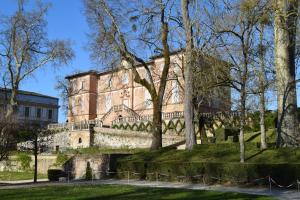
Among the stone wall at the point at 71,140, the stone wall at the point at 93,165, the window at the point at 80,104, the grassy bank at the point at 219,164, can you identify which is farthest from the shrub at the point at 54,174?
the window at the point at 80,104

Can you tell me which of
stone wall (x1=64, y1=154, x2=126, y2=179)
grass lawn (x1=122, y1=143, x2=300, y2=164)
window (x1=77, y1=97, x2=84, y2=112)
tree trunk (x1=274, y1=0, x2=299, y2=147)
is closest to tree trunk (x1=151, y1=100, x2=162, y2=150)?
grass lawn (x1=122, y1=143, x2=300, y2=164)

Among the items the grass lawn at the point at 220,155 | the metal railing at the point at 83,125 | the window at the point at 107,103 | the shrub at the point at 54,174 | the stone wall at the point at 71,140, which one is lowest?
the shrub at the point at 54,174

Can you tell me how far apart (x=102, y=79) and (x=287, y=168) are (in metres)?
50.6

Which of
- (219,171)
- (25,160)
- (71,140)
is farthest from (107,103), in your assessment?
(219,171)

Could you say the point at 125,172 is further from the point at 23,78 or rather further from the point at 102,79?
the point at 102,79

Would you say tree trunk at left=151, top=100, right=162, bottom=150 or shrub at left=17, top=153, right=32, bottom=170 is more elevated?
tree trunk at left=151, top=100, right=162, bottom=150

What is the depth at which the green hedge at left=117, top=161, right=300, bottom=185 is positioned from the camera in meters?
16.4

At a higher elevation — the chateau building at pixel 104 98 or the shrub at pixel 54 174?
the chateau building at pixel 104 98

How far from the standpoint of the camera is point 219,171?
1850 cm

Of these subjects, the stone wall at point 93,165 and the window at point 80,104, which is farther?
the window at point 80,104

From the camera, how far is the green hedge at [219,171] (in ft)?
53.8

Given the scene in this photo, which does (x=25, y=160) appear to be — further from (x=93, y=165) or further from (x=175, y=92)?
(x=175, y=92)

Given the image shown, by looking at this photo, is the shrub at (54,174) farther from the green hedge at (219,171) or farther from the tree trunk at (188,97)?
the tree trunk at (188,97)

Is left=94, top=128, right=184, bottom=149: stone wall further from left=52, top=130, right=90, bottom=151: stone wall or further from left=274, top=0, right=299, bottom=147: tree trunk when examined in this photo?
left=274, top=0, right=299, bottom=147: tree trunk
